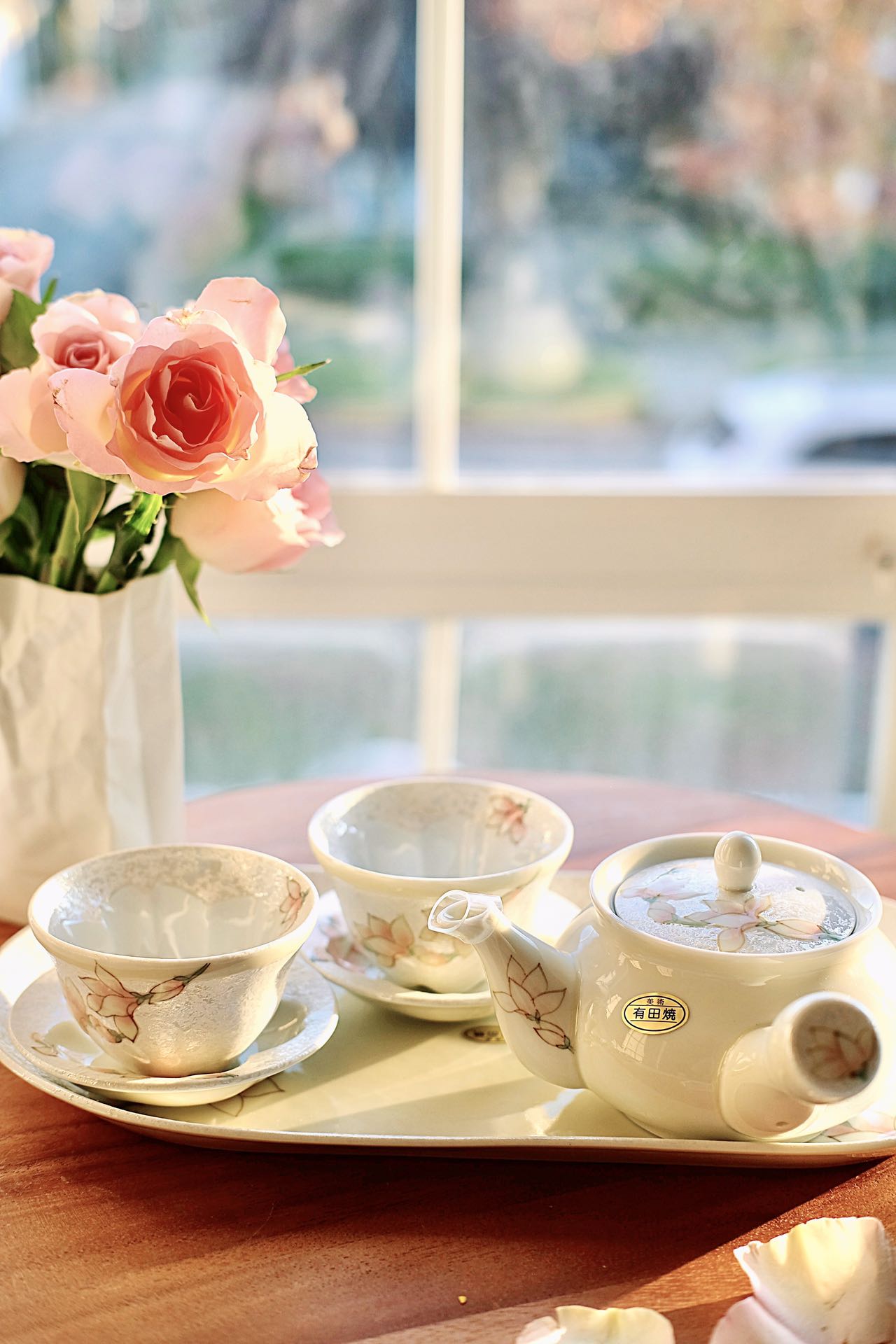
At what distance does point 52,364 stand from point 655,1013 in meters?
0.44

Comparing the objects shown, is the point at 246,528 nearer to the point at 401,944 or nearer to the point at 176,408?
the point at 176,408

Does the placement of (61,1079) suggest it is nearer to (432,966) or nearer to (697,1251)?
(432,966)

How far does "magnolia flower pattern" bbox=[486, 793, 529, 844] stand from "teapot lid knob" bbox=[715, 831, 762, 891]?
183 millimetres

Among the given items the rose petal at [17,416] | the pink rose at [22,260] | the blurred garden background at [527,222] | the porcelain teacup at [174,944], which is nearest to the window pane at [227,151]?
the blurred garden background at [527,222]

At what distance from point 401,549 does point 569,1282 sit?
107 centimetres

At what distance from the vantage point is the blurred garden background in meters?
1.39

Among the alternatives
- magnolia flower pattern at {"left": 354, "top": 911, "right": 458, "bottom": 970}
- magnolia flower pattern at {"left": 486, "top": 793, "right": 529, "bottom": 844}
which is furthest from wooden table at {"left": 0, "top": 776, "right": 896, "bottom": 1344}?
magnolia flower pattern at {"left": 486, "top": 793, "right": 529, "bottom": 844}

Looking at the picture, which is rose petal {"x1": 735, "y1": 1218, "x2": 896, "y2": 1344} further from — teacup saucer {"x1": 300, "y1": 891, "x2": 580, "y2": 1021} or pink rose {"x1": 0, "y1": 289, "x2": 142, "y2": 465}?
pink rose {"x1": 0, "y1": 289, "x2": 142, "y2": 465}

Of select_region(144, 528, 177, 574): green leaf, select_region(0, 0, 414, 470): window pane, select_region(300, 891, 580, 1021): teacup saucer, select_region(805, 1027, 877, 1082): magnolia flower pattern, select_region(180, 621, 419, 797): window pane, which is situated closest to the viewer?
select_region(805, 1027, 877, 1082): magnolia flower pattern

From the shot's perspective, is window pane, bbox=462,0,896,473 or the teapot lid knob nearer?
the teapot lid knob

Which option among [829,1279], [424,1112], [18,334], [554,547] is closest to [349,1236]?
[424,1112]

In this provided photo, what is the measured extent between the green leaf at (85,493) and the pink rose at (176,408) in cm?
8

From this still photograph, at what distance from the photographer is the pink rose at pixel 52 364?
2.11ft

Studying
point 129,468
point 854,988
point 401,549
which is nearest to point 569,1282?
point 854,988
